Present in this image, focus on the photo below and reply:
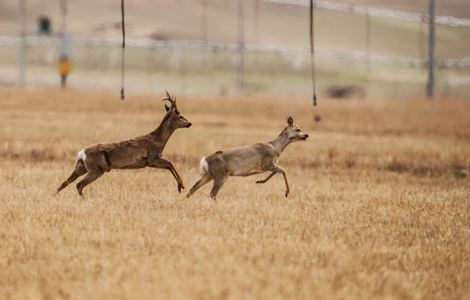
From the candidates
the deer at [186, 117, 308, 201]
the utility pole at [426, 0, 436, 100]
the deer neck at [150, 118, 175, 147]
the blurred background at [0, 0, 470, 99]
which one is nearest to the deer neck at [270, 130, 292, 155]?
the deer at [186, 117, 308, 201]

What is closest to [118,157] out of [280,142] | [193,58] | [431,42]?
[280,142]

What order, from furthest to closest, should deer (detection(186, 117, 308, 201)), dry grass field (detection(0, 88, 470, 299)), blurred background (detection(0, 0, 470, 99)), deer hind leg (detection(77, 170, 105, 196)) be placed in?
1. blurred background (detection(0, 0, 470, 99))
2. deer (detection(186, 117, 308, 201))
3. deer hind leg (detection(77, 170, 105, 196))
4. dry grass field (detection(0, 88, 470, 299))

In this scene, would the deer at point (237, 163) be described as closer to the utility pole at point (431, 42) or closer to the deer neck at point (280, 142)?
the deer neck at point (280, 142)

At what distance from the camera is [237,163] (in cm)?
1825

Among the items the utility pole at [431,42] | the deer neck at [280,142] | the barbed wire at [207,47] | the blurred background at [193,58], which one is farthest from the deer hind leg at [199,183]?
the barbed wire at [207,47]

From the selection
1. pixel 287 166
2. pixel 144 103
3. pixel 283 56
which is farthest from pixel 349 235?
pixel 283 56

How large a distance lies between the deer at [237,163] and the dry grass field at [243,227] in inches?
13.0

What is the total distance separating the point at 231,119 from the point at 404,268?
3199 cm

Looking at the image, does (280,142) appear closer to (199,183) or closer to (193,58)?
(199,183)

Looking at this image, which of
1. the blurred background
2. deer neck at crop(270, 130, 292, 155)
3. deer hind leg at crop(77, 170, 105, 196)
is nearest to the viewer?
deer hind leg at crop(77, 170, 105, 196)

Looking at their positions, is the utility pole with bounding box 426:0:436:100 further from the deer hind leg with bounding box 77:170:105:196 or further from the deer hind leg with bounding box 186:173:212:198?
the deer hind leg with bounding box 77:170:105:196

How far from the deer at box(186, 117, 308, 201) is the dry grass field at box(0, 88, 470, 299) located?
331mm

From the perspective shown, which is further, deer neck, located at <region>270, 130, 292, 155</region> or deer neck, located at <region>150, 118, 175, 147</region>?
deer neck, located at <region>270, 130, 292, 155</region>

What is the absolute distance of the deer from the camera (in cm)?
1795
